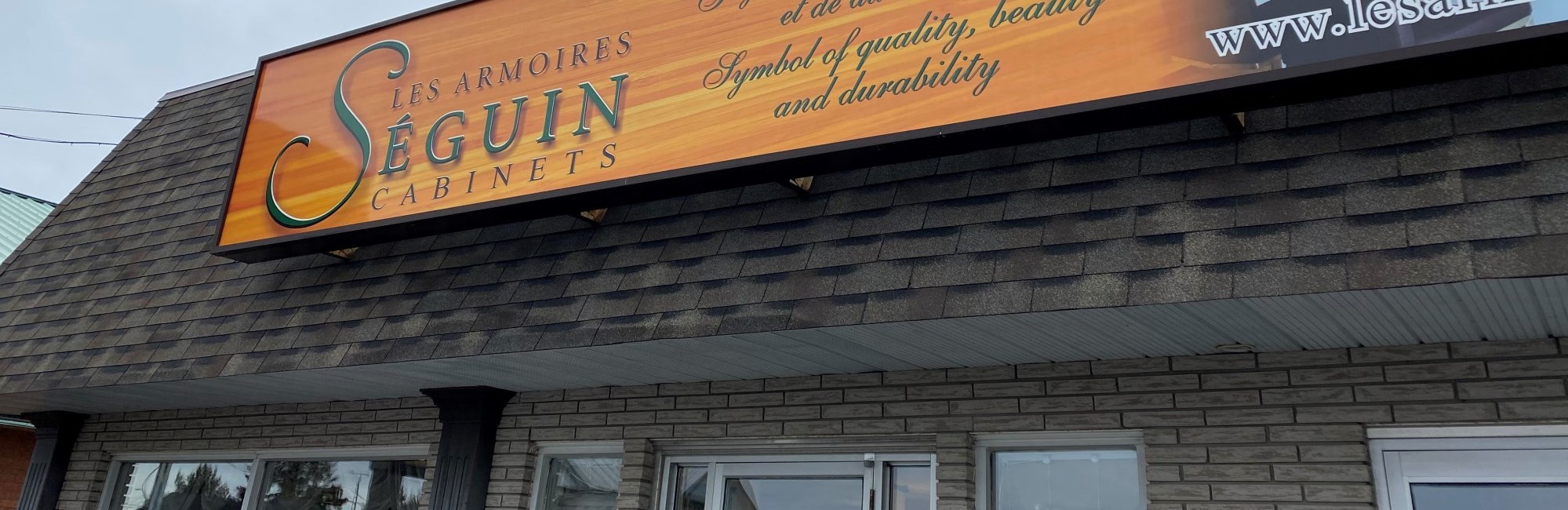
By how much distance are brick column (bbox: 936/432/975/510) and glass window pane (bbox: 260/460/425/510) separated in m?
3.32

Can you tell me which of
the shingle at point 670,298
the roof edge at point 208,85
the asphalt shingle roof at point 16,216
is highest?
the asphalt shingle roof at point 16,216

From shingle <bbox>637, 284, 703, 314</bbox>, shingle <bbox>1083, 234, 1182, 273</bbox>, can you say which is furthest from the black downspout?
shingle <bbox>1083, 234, 1182, 273</bbox>

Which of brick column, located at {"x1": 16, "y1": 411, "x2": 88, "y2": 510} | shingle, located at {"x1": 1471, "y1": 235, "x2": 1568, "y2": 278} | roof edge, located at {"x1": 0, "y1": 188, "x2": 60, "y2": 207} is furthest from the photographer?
→ roof edge, located at {"x1": 0, "y1": 188, "x2": 60, "y2": 207}

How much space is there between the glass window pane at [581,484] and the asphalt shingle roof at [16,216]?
10.3 meters

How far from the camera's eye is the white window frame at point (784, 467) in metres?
5.02

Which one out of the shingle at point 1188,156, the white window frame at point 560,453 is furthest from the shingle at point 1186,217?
the white window frame at point 560,453

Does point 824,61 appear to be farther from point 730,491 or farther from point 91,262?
point 91,262

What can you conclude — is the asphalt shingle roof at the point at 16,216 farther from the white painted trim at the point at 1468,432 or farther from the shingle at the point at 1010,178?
the white painted trim at the point at 1468,432

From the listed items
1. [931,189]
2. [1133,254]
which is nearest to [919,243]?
[931,189]

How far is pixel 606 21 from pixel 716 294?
168 cm

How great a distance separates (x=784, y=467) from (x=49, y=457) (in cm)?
604

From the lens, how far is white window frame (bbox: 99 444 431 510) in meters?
6.66

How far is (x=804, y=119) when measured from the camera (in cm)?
452

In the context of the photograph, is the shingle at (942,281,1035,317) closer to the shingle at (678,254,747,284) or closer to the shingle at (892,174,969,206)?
the shingle at (892,174,969,206)
